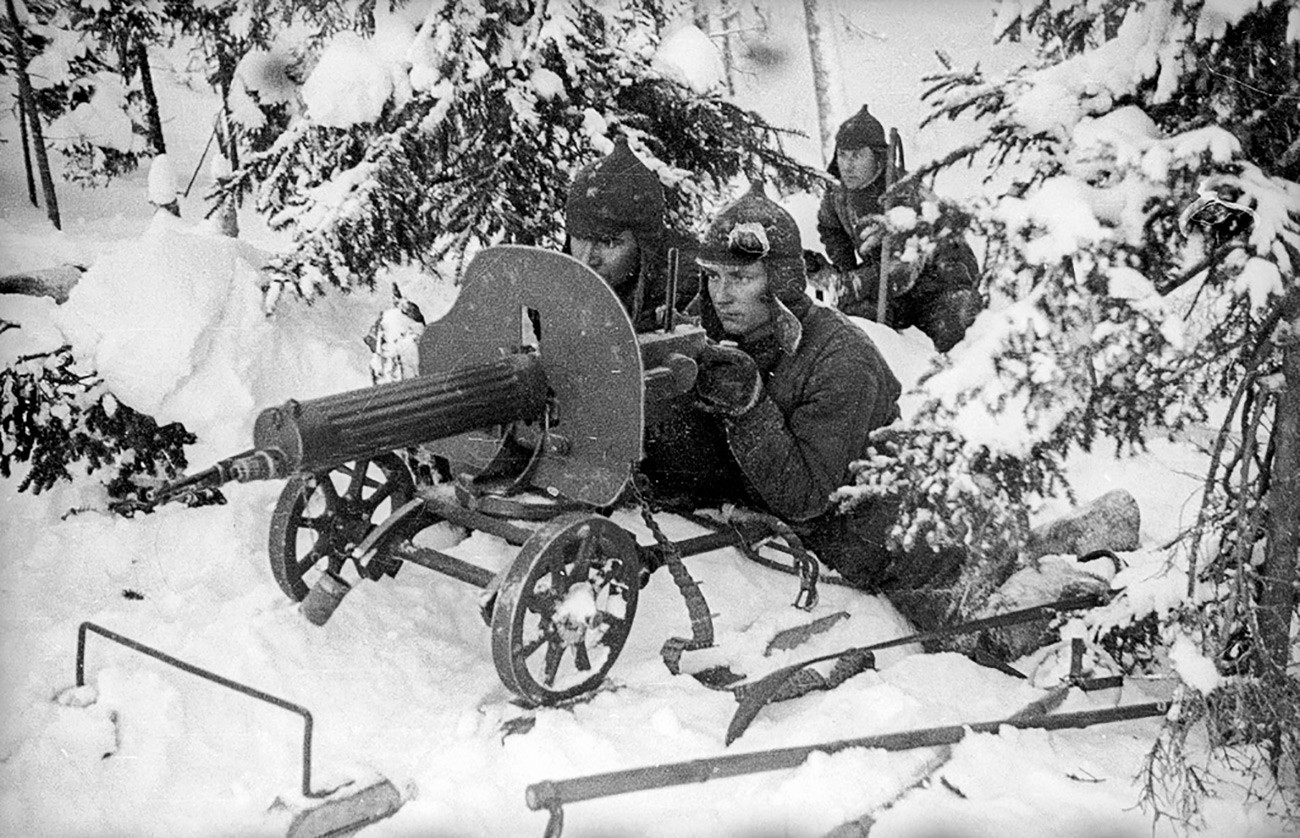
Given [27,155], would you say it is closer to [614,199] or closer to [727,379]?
[614,199]

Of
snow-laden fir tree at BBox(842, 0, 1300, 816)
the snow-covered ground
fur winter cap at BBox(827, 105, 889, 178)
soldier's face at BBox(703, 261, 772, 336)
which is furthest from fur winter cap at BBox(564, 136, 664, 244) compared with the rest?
fur winter cap at BBox(827, 105, 889, 178)

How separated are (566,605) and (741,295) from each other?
1569 millimetres

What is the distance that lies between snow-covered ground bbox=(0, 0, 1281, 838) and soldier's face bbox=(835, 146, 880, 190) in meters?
3.99

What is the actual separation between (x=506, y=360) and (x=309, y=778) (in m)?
1.47

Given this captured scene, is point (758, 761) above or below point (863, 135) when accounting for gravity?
below

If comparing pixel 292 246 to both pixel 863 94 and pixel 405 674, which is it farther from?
pixel 863 94

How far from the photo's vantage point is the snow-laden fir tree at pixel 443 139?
5383 mm

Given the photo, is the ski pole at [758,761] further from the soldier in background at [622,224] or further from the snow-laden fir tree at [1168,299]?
the soldier in background at [622,224]

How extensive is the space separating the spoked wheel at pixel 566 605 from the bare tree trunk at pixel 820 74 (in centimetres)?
805

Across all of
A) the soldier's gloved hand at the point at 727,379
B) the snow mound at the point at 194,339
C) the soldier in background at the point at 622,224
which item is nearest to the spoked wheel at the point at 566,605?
the soldier's gloved hand at the point at 727,379

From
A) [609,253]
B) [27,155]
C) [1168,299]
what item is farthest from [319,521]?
[27,155]

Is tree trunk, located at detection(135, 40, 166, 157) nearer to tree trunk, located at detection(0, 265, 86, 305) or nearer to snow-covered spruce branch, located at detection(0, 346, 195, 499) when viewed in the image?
tree trunk, located at detection(0, 265, 86, 305)

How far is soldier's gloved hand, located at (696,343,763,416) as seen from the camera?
3932 mm

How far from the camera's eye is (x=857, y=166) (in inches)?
312
